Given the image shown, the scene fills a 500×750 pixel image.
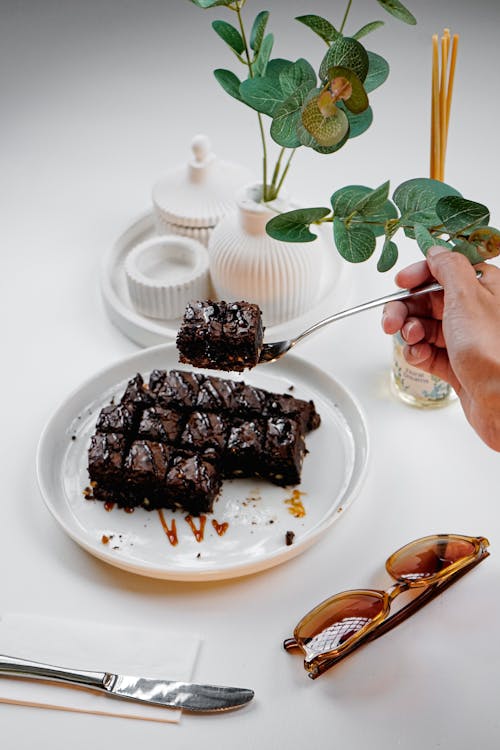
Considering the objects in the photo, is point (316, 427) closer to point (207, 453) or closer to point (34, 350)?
point (207, 453)

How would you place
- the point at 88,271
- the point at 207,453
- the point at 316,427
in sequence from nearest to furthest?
the point at 207,453, the point at 316,427, the point at 88,271

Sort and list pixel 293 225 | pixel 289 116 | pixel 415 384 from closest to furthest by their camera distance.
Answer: pixel 289 116
pixel 293 225
pixel 415 384

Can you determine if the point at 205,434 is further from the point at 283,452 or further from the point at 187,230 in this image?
the point at 187,230

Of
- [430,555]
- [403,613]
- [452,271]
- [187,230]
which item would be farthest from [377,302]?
[187,230]

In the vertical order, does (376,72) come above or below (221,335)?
above

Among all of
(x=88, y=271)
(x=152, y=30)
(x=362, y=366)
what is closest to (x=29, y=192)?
(x=88, y=271)
